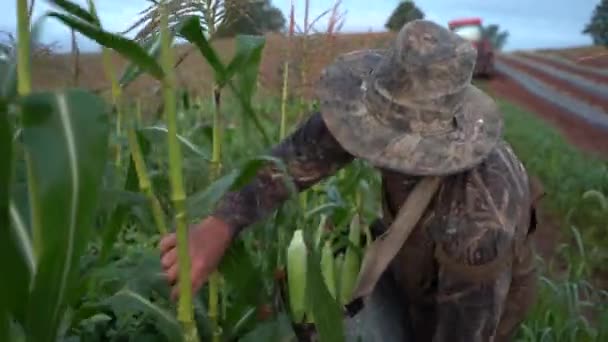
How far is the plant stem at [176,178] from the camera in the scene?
47.4 inches

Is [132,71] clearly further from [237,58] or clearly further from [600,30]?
[600,30]

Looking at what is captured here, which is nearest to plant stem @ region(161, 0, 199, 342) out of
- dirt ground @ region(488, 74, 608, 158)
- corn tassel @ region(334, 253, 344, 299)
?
corn tassel @ region(334, 253, 344, 299)

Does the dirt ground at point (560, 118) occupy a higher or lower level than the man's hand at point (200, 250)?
lower

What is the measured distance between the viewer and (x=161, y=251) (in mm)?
1435

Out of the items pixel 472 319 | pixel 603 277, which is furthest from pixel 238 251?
pixel 603 277

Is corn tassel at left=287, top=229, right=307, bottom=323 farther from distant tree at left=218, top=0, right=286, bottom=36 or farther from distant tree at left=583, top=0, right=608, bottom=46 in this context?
distant tree at left=583, top=0, right=608, bottom=46

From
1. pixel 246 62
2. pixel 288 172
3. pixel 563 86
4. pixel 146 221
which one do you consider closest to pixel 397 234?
pixel 288 172

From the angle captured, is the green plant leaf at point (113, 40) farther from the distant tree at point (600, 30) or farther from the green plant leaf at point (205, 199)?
the distant tree at point (600, 30)

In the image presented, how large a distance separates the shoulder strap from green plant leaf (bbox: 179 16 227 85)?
1.17 feet

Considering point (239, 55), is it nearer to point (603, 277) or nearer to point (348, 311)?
point (348, 311)

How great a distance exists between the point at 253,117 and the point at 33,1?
45 centimetres

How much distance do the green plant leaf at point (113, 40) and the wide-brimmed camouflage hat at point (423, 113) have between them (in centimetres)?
43

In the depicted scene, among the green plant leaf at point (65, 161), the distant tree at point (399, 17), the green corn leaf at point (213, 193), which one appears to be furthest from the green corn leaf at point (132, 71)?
the distant tree at point (399, 17)

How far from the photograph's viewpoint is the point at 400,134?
1491mm
